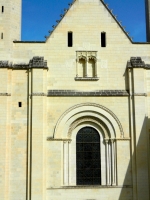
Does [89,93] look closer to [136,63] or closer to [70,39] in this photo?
[136,63]

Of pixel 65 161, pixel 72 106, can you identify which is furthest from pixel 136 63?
pixel 65 161

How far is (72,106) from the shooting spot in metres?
21.5

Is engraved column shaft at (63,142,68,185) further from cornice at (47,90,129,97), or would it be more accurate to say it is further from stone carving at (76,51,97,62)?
stone carving at (76,51,97,62)

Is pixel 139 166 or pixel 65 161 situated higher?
pixel 65 161

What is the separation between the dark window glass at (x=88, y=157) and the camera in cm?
2100

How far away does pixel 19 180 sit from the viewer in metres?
20.1

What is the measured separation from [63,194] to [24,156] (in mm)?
3083

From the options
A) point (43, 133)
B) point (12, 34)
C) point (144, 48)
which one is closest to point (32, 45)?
point (12, 34)

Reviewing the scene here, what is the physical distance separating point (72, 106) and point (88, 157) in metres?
3.16

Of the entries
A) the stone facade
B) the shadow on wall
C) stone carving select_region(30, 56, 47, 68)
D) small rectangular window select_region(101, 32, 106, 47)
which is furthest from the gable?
the shadow on wall

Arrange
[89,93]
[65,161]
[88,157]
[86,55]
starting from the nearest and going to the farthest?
[65,161] → [88,157] → [89,93] → [86,55]

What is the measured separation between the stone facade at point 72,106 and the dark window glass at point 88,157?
0.81 feet

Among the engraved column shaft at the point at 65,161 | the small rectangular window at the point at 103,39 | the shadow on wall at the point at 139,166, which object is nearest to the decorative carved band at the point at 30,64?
the small rectangular window at the point at 103,39

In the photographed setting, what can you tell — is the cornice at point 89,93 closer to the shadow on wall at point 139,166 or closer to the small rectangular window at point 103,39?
the shadow on wall at point 139,166
